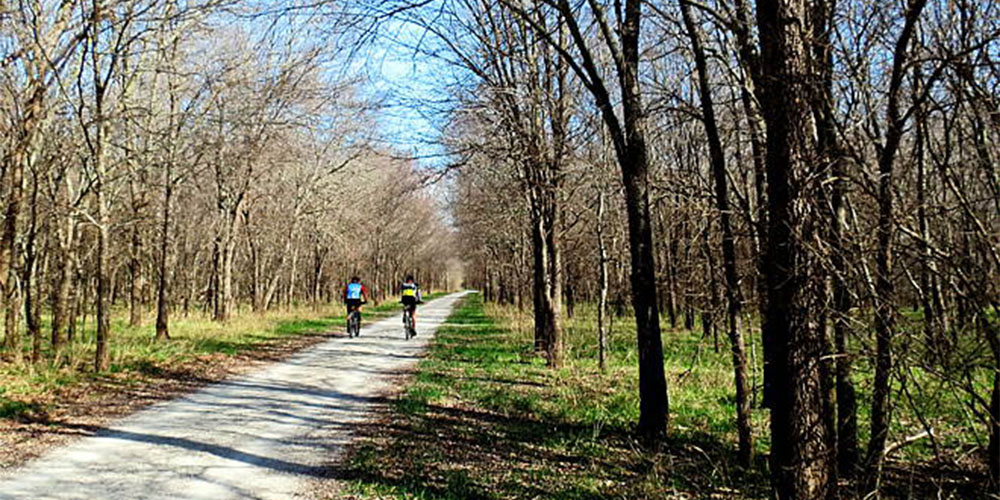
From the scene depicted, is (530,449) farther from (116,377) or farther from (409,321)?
(409,321)

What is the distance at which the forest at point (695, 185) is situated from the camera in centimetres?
427

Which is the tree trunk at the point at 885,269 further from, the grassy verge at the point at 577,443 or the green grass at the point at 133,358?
the green grass at the point at 133,358

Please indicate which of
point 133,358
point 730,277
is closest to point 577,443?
point 730,277

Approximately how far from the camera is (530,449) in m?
7.31

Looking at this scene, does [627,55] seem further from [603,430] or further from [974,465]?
[974,465]

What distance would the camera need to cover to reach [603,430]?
8.09 metres

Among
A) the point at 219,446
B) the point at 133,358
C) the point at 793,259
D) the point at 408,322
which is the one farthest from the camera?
the point at 408,322

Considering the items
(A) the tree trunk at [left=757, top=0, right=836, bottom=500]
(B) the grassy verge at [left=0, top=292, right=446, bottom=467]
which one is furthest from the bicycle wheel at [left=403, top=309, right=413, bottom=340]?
(A) the tree trunk at [left=757, top=0, right=836, bottom=500]

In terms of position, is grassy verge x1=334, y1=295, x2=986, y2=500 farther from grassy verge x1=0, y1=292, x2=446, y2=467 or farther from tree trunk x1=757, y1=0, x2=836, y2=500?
grassy verge x1=0, y1=292, x2=446, y2=467

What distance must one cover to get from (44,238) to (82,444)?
1622 cm

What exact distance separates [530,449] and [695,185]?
3.28 meters

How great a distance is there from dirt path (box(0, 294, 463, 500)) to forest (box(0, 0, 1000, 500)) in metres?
3.43

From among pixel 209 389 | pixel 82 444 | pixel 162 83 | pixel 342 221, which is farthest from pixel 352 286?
pixel 342 221

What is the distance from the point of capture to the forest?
427 cm
